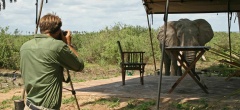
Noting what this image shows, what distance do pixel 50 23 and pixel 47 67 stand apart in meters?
0.37

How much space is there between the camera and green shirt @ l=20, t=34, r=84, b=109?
320 cm

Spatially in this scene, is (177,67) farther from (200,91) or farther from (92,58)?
(92,58)

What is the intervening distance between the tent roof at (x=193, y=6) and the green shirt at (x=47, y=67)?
8.11 m

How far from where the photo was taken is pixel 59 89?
3271 mm

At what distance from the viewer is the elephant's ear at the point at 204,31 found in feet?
39.1

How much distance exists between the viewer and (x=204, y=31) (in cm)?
1208

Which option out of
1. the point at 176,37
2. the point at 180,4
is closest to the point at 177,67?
the point at 176,37

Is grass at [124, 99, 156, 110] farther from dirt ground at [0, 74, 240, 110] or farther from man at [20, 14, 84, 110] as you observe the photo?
man at [20, 14, 84, 110]

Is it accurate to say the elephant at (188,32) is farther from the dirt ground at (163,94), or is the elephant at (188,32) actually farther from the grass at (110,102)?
the grass at (110,102)

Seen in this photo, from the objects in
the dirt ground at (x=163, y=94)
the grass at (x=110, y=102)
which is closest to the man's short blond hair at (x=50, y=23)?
the dirt ground at (x=163, y=94)

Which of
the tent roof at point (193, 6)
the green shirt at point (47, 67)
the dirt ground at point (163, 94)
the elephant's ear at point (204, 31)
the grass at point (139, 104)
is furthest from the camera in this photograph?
the elephant's ear at point (204, 31)

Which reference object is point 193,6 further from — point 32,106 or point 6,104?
point 32,106

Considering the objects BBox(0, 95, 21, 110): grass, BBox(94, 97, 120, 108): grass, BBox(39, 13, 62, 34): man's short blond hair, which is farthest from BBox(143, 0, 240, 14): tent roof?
BBox(39, 13, 62, 34): man's short blond hair

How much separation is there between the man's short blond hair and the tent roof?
8046mm
